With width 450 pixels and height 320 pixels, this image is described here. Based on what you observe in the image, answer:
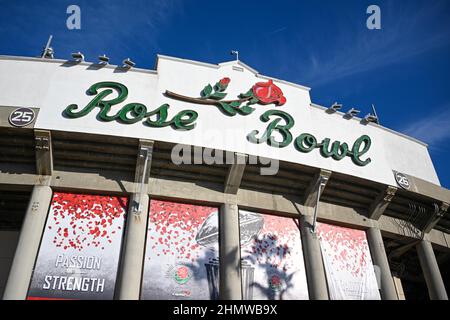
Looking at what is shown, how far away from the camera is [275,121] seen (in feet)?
74.7

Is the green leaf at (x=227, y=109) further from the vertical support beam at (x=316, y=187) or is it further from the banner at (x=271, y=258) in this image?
the vertical support beam at (x=316, y=187)

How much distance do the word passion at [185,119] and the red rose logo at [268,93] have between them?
0.80m

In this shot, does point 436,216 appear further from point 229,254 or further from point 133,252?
point 133,252

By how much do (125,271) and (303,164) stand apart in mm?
10950

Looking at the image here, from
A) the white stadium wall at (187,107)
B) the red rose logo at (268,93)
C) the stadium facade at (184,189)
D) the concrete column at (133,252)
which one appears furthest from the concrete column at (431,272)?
the concrete column at (133,252)

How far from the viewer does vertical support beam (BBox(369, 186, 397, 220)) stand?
23.6 m

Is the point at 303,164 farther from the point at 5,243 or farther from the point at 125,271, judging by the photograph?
the point at 5,243

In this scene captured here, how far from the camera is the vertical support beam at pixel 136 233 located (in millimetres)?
17375

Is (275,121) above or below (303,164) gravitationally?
above

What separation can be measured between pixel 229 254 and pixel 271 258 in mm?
2622

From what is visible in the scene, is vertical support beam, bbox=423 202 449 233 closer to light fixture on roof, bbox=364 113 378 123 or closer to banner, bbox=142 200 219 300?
light fixture on roof, bbox=364 113 378 123

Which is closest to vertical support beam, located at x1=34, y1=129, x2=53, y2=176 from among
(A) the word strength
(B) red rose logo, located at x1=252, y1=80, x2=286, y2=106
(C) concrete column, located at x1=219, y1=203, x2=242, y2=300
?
(A) the word strength

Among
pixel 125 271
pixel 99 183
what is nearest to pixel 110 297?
pixel 125 271

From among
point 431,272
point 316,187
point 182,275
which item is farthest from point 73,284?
point 431,272
